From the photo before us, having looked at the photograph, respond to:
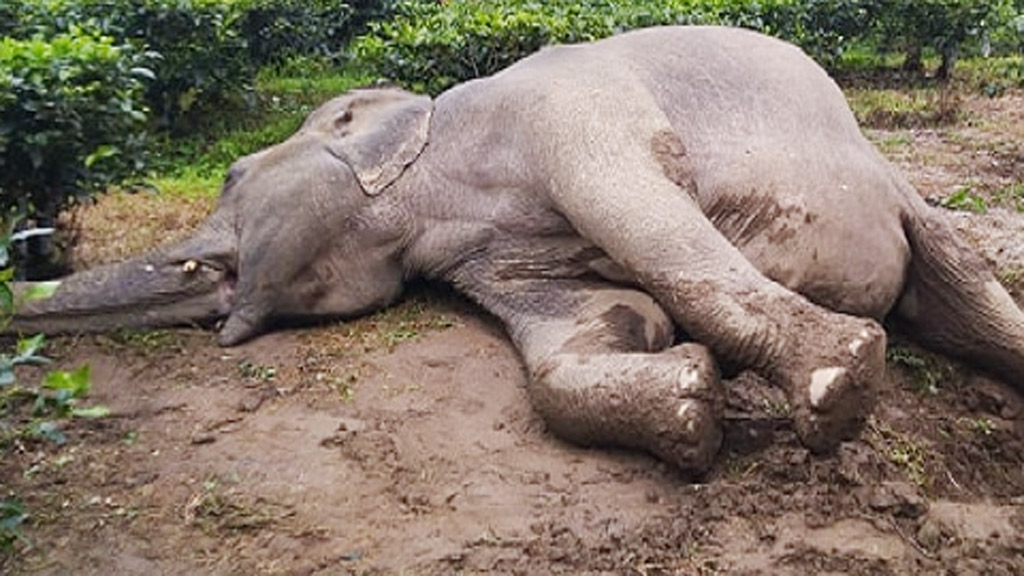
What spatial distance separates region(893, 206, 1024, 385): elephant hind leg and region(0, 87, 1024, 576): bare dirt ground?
0.11 m

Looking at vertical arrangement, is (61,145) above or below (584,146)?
below

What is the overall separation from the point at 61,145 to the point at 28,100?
0.23 metres

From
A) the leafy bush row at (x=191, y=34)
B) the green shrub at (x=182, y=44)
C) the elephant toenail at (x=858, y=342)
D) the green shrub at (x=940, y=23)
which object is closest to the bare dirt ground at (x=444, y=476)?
the elephant toenail at (x=858, y=342)

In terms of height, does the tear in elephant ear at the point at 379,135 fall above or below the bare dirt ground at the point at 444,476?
above

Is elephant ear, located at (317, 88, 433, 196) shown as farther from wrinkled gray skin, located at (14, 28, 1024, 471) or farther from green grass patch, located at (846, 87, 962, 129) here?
green grass patch, located at (846, 87, 962, 129)

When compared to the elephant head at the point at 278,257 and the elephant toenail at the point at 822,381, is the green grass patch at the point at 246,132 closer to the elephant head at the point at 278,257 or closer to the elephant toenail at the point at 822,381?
the elephant head at the point at 278,257

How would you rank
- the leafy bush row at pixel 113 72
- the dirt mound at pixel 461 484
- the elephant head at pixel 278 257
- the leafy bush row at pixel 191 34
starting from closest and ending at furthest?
the dirt mound at pixel 461 484 → the elephant head at pixel 278 257 → the leafy bush row at pixel 113 72 → the leafy bush row at pixel 191 34

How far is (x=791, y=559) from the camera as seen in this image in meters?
3.46

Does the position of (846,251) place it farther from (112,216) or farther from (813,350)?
(112,216)

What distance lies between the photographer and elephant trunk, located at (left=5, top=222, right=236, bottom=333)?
203 inches

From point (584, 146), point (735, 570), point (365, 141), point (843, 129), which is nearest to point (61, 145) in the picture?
point (365, 141)

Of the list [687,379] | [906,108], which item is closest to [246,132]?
[906,108]

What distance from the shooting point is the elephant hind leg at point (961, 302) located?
4.96 metres

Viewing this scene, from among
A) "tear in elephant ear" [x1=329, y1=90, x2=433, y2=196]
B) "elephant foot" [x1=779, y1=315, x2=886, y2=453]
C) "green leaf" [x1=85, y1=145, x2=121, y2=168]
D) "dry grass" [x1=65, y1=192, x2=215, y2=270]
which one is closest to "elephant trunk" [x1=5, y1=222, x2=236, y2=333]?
"green leaf" [x1=85, y1=145, x2=121, y2=168]
